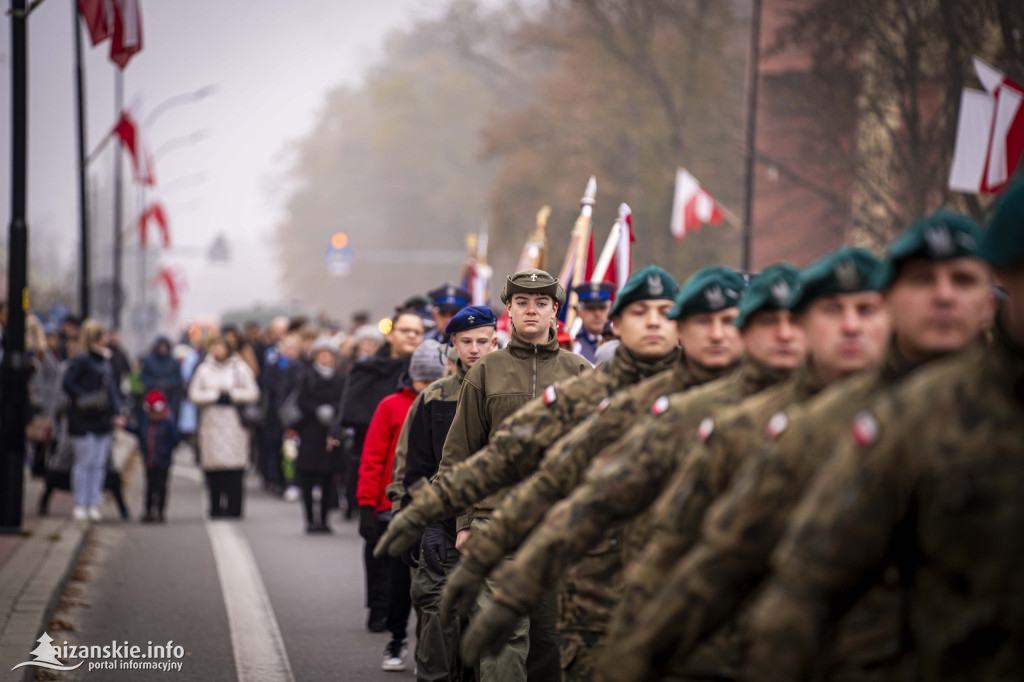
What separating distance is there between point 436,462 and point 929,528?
4.75 meters

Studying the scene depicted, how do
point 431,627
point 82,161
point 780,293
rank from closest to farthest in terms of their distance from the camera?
point 780,293 < point 431,627 < point 82,161

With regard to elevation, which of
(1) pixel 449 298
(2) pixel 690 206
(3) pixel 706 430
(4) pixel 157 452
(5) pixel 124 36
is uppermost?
(5) pixel 124 36

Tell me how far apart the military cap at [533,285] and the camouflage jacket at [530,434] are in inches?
57.4

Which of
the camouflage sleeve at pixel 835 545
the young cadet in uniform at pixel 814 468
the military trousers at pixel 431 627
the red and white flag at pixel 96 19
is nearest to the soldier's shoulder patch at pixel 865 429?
the camouflage sleeve at pixel 835 545

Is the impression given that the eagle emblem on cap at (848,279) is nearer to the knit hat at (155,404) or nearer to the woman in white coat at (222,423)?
the woman in white coat at (222,423)

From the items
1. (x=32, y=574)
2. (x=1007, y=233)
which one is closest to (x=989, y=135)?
(x=32, y=574)

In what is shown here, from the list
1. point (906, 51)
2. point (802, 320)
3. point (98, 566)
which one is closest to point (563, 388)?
point (802, 320)

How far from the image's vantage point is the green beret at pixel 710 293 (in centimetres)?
426

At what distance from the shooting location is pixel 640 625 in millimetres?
3080

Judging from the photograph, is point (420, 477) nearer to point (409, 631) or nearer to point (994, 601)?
point (409, 631)

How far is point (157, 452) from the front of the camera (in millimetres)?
15227

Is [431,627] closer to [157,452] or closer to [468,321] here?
[468,321]

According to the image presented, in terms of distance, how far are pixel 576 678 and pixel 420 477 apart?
2.54 meters

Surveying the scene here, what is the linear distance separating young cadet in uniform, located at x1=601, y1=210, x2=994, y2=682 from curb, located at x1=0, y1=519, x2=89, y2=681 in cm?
511
